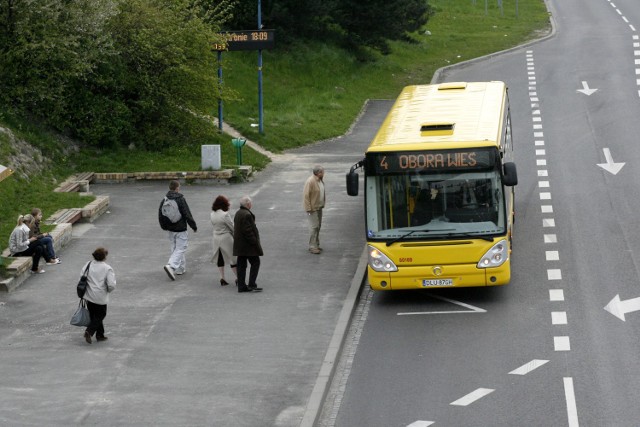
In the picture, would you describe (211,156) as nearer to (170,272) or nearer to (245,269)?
(170,272)

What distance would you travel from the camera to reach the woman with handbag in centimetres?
1634

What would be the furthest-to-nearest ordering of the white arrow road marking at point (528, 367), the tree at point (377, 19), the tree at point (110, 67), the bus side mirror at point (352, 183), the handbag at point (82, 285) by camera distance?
the tree at point (377, 19), the tree at point (110, 67), the bus side mirror at point (352, 183), the handbag at point (82, 285), the white arrow road marking at point (528, 367)

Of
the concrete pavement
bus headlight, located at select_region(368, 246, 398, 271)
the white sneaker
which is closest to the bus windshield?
bus headlight, located at select_region(368, 246, 398, 271)

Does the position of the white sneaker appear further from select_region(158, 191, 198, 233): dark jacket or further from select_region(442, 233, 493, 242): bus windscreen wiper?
select_region(442, 233, 493, 242): bus windscreen wiper

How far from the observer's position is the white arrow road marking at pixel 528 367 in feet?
49.0

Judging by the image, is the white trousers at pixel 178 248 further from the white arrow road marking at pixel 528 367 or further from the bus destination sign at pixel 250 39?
the bus destination sign at pixel 250 39

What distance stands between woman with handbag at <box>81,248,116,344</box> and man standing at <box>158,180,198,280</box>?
3.63 meters

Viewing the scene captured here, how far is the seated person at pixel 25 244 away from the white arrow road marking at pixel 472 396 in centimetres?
925

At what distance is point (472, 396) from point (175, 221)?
7.59 m

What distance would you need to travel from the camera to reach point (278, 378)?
48.6ft

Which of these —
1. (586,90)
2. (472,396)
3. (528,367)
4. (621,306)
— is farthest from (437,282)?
(586,90)

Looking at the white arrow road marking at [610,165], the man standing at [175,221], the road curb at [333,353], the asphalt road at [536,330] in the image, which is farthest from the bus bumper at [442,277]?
the white arrow road marking at [610,165]

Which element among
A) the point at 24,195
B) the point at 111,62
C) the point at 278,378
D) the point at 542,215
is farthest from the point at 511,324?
the point at 111,62

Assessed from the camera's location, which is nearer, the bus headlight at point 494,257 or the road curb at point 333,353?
the road curb at point 333,353
